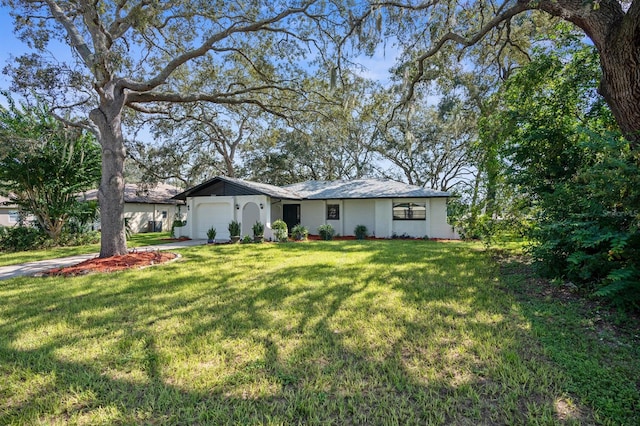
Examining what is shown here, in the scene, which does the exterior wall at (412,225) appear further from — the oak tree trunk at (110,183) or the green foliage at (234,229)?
the oak tree trunk at (110,183)

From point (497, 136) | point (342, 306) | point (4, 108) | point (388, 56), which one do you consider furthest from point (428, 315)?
point (4, 108)

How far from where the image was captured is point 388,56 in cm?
1002

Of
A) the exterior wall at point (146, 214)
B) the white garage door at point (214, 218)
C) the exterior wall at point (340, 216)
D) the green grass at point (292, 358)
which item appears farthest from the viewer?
the exterior wall at point (146, 214)

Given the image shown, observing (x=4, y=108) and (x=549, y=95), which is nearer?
(x=549, y=95)

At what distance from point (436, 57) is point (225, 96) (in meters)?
7.94

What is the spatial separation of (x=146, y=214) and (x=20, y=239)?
12.2m

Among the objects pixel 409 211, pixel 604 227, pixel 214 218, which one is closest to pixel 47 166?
pixel 214 218

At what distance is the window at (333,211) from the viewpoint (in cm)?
1847

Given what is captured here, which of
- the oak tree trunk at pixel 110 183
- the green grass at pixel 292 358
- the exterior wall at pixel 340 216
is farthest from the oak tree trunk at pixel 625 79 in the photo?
the exterior wall at pixel 340 216

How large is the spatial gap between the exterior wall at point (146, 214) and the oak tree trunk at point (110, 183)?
1492 centimetres

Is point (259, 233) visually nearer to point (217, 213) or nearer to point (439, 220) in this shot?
point (217, 213)

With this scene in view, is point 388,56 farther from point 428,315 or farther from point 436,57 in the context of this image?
point 428,315

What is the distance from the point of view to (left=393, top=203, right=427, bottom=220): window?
16859mm

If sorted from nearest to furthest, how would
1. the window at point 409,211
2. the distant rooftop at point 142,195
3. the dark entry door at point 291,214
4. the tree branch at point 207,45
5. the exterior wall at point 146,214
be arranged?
the tree branch at point 207,45 < the window at point 409,211 < the dark entry door at point 291,214 < the distant rooftop at point 142,195 < the exterior wall at point 146,214
